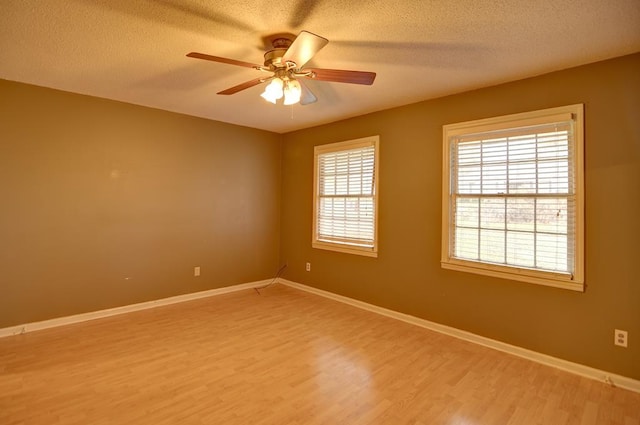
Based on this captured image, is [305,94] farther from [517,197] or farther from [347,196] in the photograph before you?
[517,197]

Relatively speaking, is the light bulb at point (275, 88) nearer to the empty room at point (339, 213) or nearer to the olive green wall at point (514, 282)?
the empty room at point (339, 213)

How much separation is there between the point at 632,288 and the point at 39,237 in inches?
206

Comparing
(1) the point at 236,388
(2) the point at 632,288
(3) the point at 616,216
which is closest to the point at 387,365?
(1) the point at 236,388

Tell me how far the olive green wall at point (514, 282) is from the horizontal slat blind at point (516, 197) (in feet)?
0.53

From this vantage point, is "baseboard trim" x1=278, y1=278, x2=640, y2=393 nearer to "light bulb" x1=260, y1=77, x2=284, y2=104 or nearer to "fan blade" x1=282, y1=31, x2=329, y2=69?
"light bulb" x1=260, y1=77, x2=284, y2=104

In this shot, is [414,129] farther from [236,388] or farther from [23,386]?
[23,386]

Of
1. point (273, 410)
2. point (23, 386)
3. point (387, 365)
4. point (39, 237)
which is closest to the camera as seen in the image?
point (273, 410)

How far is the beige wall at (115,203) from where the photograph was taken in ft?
10.4

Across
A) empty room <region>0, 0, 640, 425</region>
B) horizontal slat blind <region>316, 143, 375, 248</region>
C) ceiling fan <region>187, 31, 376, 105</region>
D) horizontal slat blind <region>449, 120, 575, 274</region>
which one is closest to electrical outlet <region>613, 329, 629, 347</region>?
empty room <region>0, 0, 640, 425</region>

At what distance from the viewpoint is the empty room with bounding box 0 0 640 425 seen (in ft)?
6.75

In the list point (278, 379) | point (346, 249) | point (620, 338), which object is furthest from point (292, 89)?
point (620, 338)

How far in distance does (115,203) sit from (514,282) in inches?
168

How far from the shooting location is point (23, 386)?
2.23 m

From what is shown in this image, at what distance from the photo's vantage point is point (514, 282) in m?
2.88
